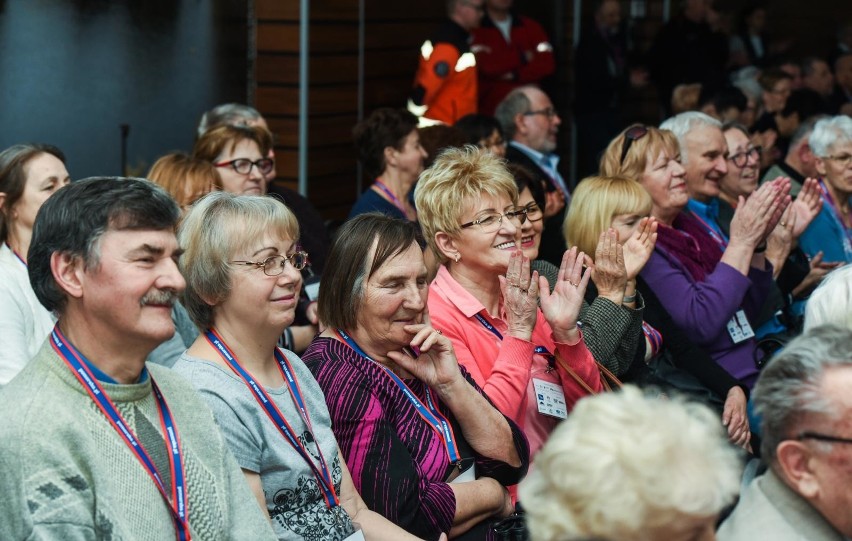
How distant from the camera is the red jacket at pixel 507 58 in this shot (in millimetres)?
8578

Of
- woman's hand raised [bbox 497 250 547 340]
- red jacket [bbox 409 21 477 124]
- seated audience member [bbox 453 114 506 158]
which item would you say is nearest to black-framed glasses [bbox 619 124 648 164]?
seated audience member [bbox 453 114 506 158]

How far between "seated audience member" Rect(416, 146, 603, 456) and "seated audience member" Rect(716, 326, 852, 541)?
1.29 meters

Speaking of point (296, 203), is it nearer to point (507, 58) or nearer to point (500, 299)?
point (500, 299)

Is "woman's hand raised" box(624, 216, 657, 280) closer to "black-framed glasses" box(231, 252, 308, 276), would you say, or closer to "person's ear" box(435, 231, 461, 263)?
"person's ear" box(435, 231, 461, 263)

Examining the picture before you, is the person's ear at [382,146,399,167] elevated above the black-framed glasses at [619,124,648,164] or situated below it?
below

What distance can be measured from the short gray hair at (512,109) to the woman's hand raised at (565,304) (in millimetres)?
3285

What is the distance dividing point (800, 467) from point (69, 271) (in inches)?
59.4

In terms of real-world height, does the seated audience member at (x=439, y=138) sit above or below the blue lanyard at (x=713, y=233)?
above

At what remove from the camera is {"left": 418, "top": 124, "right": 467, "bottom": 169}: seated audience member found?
5914mm

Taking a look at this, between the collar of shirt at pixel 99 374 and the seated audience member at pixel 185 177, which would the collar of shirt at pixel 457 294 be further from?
the collar of shirt at pixel 99 374

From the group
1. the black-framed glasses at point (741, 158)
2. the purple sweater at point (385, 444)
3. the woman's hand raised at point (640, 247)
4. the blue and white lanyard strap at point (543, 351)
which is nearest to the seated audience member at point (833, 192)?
the black-framed glasses at point (741, 158)

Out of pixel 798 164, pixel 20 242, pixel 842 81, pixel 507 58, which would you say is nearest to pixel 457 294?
pixel 20 242

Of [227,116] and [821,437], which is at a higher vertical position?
[227,116]

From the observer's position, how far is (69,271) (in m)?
2.43
